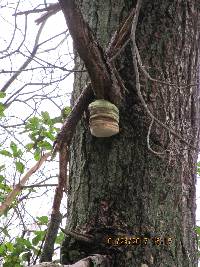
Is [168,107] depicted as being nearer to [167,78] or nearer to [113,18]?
[167,78]

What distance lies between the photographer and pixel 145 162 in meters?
1.16

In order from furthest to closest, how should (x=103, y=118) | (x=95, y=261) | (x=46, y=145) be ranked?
(x=46, y=145) → (x=103, y=118) → (x=95, y=261)

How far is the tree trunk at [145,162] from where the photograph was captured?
1079 millimetres

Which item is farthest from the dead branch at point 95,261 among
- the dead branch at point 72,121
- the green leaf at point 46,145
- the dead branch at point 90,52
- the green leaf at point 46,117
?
the green leaf at point 46,117

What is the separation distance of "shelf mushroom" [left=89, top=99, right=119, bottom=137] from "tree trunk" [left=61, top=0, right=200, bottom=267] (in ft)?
0.19

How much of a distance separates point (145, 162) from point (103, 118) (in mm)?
201

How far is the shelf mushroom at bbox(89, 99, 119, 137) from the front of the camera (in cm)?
111

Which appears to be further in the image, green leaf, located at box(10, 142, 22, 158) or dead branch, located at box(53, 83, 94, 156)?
green leaf, located at box(10, 142, 22, 158)

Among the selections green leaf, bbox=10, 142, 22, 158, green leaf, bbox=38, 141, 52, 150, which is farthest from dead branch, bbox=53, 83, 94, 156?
green leaf, bbox=10, 142, 22, 158

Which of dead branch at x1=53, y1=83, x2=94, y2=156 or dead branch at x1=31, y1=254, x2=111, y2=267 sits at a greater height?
dead branch at x1=53, y1=83, x2=94, y2=156

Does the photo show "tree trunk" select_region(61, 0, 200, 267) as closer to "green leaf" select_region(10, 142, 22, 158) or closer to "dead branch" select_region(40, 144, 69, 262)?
"dead branch" select_region(40, 144, 69, 262)
